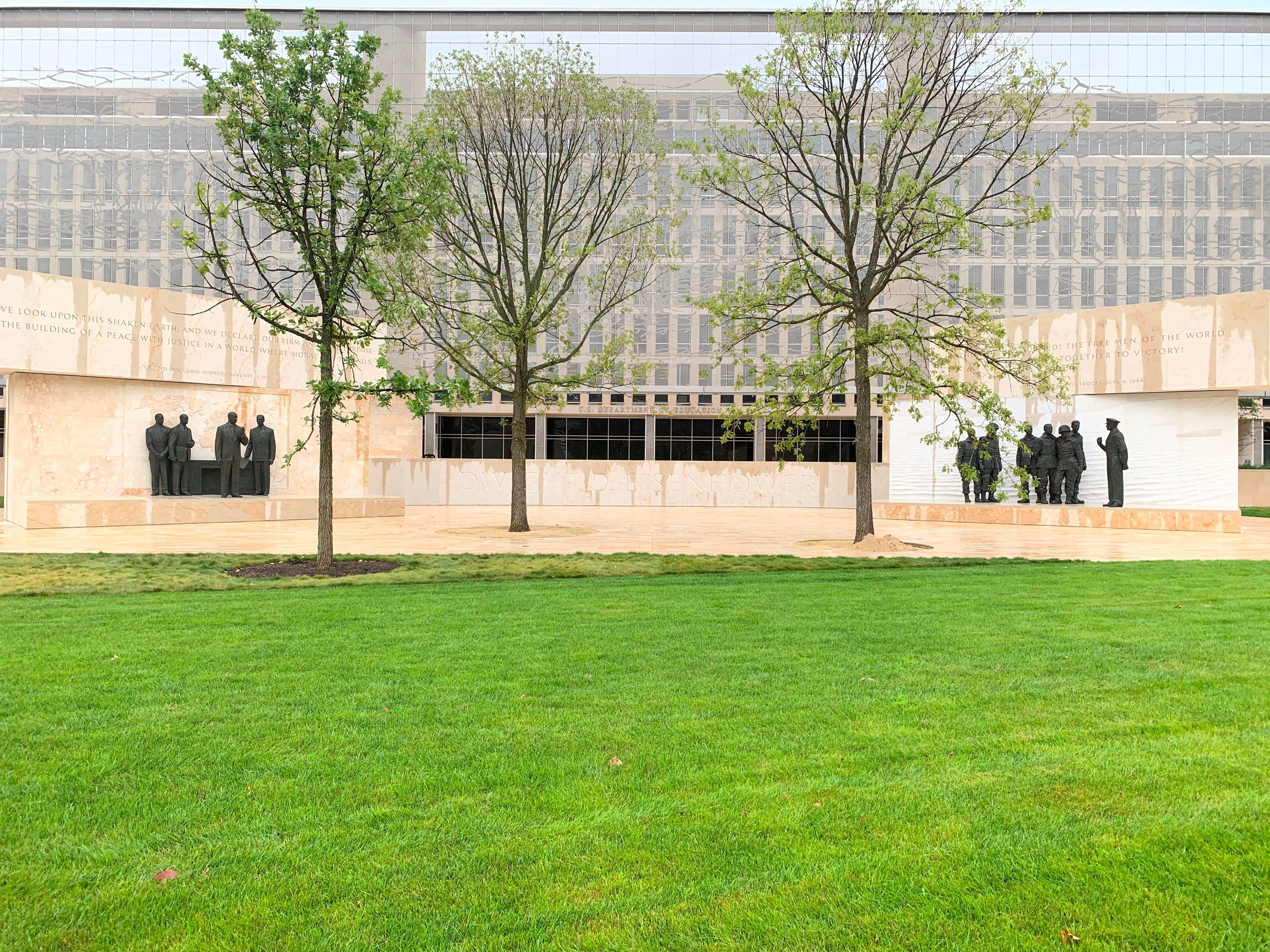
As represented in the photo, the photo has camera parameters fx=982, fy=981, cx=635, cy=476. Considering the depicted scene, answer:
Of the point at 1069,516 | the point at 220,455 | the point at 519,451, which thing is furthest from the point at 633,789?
the point at 220,455

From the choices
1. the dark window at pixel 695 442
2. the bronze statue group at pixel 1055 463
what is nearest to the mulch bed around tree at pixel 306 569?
the bronze statue group at pixel 1055 463

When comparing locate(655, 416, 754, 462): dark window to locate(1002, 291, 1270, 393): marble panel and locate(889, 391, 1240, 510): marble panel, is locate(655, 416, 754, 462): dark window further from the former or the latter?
locate(1002, 291, 1270, 393): marble panel

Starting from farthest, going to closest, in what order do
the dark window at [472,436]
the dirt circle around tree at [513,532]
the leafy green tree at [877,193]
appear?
the dark window at [472,436] → the dirt circle around tree at [513,532] → the leafy green tree at [877,193]

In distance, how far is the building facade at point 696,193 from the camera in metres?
48.6

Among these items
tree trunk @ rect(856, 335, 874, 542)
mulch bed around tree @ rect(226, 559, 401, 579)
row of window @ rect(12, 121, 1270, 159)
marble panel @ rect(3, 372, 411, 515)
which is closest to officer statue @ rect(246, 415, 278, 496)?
marble panel @ rect(3, 372, 411, 515)

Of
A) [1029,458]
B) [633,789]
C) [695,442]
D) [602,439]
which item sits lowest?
[633,789]

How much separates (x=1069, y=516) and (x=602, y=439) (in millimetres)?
27554

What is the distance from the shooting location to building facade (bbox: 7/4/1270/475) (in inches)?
1912

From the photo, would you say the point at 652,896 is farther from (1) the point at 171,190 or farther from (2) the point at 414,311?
(1) the point at 171,190

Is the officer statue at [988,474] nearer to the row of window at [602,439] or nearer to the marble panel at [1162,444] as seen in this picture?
the marble panel at [1162,444]

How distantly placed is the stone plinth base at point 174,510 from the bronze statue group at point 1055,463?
1592cm

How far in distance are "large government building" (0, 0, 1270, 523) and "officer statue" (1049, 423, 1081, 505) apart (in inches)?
802

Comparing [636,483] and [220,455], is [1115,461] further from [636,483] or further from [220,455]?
[220,455]

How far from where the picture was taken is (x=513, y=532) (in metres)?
21.7
